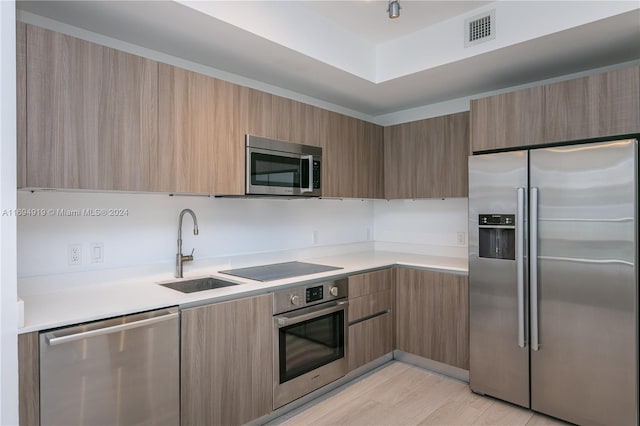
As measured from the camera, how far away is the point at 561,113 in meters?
2.31

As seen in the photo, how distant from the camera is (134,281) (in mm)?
2279

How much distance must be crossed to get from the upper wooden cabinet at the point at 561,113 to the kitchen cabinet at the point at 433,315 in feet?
3.37

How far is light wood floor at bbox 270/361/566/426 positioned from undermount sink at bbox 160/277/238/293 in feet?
3.00

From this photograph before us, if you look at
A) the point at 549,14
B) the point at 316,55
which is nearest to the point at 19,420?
the point at 316,55

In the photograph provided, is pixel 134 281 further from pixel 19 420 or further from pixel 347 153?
pixel 347 153

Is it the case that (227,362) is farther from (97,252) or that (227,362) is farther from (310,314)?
(97,252)

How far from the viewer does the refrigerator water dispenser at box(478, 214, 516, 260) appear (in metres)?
2.44

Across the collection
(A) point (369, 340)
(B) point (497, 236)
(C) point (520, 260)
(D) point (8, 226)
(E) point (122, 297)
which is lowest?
(A) point (369, 340)

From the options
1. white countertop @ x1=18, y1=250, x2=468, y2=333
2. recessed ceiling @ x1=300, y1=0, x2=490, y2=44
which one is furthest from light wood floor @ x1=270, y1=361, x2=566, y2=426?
recessed ceiling @ x1=300, y1=0, x2=490, y2=44

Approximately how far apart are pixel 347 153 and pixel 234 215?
41.9 inches

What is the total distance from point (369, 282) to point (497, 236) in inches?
37.5

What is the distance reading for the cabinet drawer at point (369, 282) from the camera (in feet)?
9.04

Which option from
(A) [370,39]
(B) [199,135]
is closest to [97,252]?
(B) [199,135]

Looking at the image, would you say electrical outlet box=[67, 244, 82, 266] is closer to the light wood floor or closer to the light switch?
the light switch
